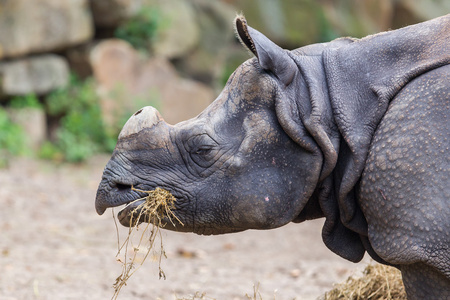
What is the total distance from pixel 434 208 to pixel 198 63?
37.5ft

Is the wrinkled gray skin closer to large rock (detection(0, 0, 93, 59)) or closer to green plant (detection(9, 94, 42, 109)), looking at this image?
large rock (detection(0, 0, 93, 59))

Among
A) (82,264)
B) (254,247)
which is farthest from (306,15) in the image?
(82,264)

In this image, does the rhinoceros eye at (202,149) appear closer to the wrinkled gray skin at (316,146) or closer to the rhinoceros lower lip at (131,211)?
the wrinkled gray skin at (316,146)

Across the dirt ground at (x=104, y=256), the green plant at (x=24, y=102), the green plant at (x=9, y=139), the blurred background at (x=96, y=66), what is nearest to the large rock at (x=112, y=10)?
the blurred background at (x=96, y=66)

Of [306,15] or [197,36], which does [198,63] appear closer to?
[197,36]

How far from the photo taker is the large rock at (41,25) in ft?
34.2

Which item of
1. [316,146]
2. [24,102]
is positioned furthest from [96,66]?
[316,146]

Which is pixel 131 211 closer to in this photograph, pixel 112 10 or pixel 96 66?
pixel 96 66

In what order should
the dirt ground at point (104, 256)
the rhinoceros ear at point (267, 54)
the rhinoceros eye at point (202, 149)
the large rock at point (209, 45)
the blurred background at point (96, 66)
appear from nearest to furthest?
the rhinoceros ear at point (267, 54)
the rhinoceros eye at point (202, 149)
the dirt ground at point (104, 256)
the blurred background at point (96, 66)
the large rock at point (209, 45)

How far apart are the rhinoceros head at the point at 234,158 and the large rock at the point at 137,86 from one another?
26.6ft

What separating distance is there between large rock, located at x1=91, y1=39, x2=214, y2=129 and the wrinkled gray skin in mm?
8128

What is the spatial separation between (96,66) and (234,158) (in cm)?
850

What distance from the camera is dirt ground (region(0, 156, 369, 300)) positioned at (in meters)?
5.39

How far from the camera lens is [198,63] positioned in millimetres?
14055
